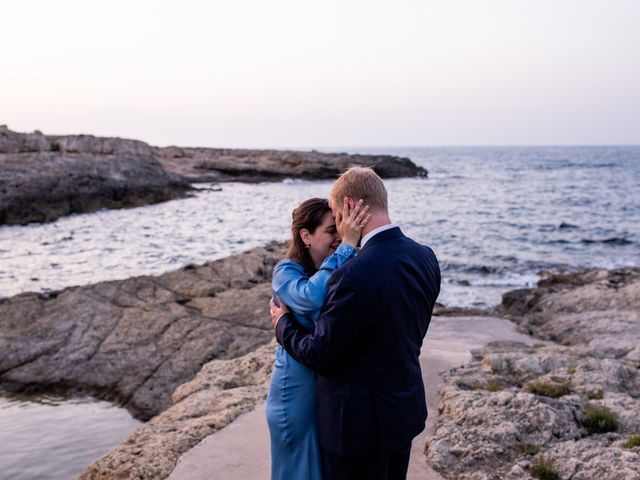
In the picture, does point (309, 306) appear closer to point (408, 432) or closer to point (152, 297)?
point (408, 432)

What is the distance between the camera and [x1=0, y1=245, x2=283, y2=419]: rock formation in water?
29.7 ft

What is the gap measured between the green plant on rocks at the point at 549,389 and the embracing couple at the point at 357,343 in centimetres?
327

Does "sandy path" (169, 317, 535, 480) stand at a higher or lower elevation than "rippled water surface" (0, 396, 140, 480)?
higher

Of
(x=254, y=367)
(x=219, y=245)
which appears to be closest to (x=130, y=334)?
(x=254, y=367)

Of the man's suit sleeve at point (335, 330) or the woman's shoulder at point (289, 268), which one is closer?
the man's suit sleeve at point (335, 330)

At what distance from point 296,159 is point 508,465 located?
63.3m

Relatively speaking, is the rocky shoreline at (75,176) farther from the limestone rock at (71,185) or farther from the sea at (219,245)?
the sea at (219,245)

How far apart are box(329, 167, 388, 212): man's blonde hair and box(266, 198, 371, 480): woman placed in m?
0.05

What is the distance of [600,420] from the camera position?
5.32 meters

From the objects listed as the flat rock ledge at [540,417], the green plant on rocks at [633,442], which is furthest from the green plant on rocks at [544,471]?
the green plant on rocks at [633,442]

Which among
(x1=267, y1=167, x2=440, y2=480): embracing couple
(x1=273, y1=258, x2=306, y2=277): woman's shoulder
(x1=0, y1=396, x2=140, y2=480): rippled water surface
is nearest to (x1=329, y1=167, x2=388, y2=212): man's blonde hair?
(x1=267, y1=167, x2=440, y2=480): embracing couple

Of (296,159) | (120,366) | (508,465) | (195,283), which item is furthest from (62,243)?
(296,159)

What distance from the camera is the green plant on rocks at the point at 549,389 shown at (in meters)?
5.96

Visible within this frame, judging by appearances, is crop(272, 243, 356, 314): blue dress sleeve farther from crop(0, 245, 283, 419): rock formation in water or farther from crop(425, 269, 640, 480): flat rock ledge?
crop(0, 245, 283, 419): rock formation in water
